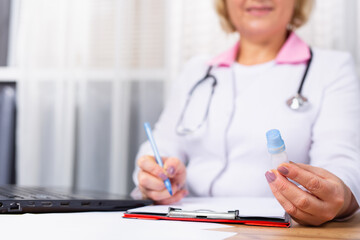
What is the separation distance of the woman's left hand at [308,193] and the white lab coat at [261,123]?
1.06 feet

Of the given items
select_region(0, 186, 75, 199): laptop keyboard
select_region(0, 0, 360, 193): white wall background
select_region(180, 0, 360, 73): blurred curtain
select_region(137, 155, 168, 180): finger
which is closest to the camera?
select_region(0, 186, 75, 199): laptop keyboard

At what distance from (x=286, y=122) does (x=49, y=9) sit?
3.66 feet

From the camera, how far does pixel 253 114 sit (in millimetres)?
1104

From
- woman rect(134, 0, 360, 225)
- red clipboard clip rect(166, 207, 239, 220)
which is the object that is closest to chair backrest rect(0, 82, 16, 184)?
woman rect(134, 0, 360, 225)

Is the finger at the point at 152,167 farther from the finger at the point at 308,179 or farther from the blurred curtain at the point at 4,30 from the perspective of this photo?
the blurred curtain at the point at 4,30

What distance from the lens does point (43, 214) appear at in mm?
662

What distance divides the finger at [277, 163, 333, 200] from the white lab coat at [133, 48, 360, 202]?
13.3 inches

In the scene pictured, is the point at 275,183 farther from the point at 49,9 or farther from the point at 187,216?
the point at 49,9

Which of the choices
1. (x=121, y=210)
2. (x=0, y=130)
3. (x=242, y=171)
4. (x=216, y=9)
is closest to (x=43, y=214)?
(x=121, y=210)

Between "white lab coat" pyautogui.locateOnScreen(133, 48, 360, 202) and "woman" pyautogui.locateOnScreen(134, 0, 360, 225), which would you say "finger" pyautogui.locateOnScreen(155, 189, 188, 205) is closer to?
"woman" pyautogui.locateOnScreen(134, 0, 360, 225)

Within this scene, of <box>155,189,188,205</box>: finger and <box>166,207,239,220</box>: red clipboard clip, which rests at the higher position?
A: <box>166,207,239,220</box>: red clipboard clip

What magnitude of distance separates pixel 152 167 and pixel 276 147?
Result: 0.35m

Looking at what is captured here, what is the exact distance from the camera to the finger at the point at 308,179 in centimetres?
58

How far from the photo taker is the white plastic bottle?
560 mm
